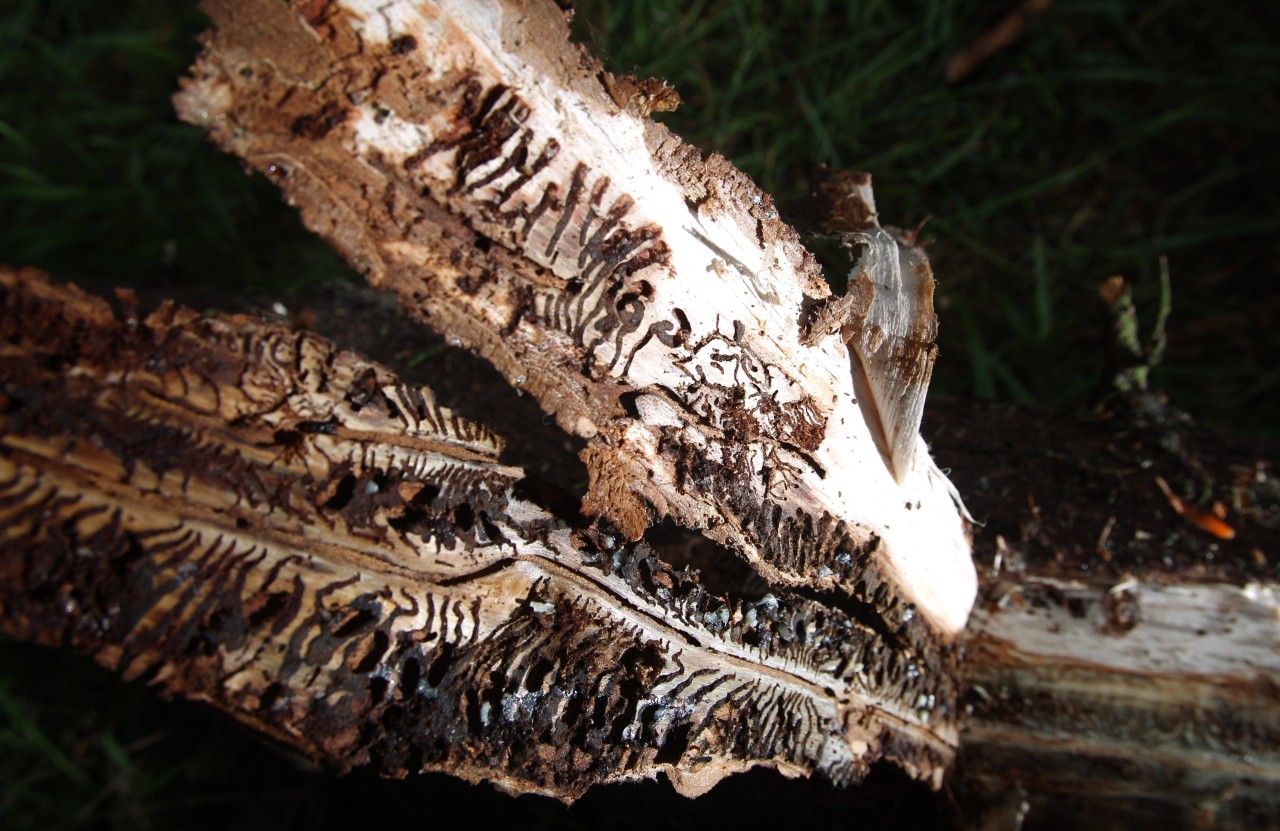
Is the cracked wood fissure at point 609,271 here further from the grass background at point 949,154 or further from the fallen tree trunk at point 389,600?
the grass background at point 949,154

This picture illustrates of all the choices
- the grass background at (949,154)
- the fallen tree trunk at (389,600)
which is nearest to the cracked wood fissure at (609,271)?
the fallen tree trunk at (389,600)

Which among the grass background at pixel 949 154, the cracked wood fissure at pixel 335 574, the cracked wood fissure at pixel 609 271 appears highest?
the grass background at pixel 949 154

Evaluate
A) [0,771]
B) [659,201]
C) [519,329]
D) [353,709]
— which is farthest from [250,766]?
[659,201]

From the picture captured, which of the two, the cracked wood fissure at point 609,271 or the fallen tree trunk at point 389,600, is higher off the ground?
the cracked wood fissure at point 609,271

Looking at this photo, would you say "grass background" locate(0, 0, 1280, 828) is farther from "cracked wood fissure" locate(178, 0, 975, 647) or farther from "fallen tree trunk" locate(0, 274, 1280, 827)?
"cracked wood fissure" locate(178, 0, 975, 647)

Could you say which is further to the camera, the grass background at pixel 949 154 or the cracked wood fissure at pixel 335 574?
the grass background at pixel 949 154

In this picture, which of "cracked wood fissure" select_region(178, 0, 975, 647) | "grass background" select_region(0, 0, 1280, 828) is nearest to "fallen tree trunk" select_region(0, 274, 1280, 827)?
"cracked wood fissure" select_region(178, 0, 975, 647)
